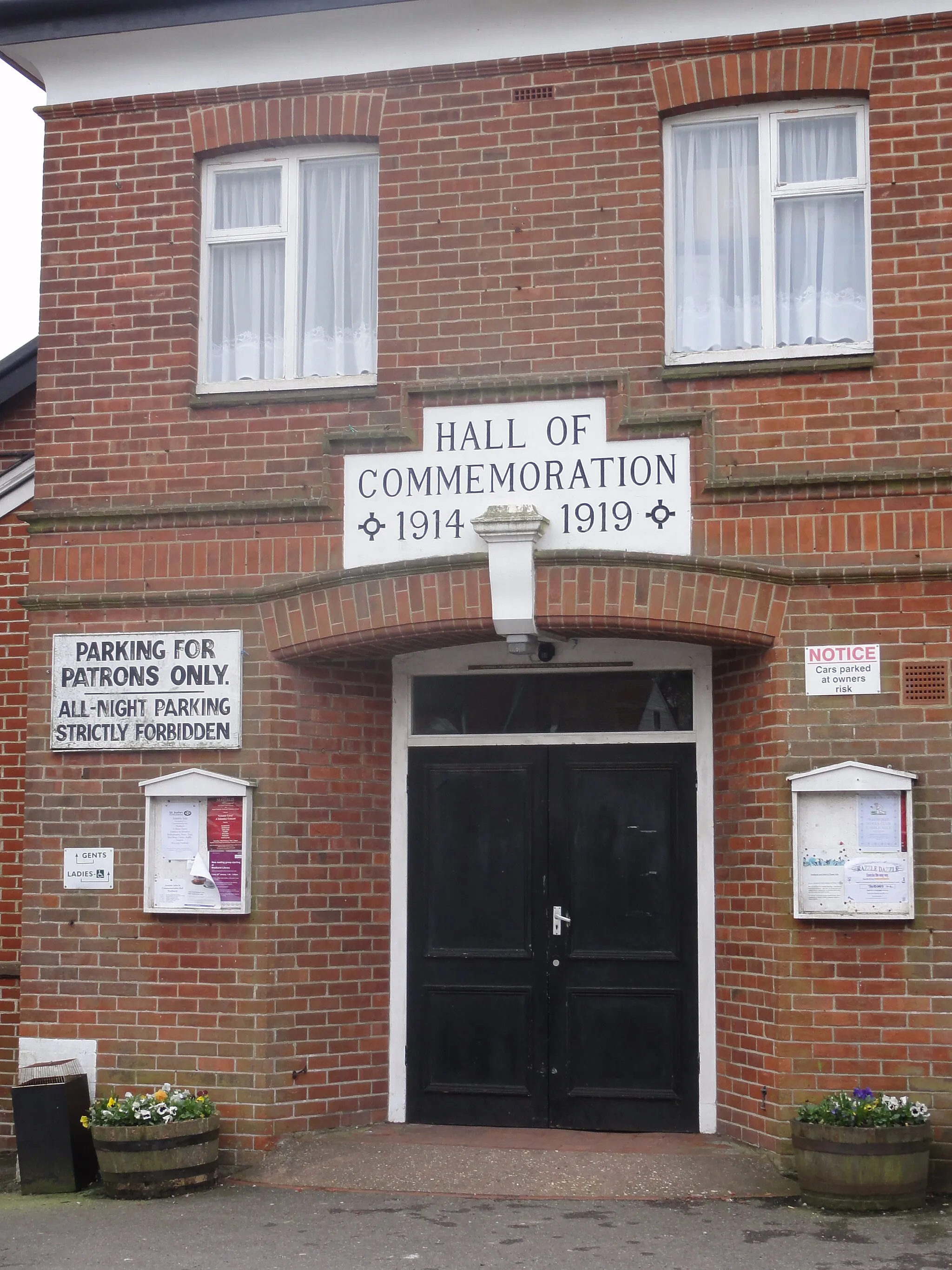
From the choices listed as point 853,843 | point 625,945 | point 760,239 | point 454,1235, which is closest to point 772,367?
point 760,239

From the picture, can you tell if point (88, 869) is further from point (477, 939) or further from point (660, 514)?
point (660, 514)

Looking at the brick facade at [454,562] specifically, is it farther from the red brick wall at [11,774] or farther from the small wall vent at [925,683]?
the red brick wall at [11,774]

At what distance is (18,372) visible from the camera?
11.9m

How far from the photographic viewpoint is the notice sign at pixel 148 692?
10.1 metres

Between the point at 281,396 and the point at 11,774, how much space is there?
3.26 metres

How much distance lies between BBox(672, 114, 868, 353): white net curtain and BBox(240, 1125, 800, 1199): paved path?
4.75 m

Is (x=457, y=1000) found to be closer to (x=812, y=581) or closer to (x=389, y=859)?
(x=389, y=859)

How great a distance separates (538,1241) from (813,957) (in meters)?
2.23

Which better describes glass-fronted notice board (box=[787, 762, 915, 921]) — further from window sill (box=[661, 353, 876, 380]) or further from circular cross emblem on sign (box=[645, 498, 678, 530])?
window sill (box=[661, 353, 876, 380])

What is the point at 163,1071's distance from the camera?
9.91 meters

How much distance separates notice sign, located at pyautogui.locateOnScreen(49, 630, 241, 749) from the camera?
10.1m

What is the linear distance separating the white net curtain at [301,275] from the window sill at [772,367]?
2.04m

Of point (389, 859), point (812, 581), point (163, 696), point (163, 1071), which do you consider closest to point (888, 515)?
point (812, 581)

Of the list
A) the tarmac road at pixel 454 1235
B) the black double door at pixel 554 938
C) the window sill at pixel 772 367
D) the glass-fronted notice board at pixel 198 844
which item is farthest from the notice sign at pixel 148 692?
the window sill at pixel 772 367
